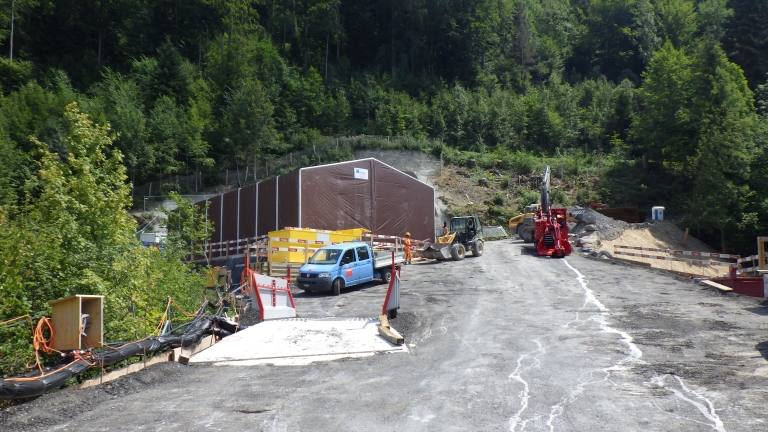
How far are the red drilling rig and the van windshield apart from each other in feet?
39.9

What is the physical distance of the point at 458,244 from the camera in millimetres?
30453

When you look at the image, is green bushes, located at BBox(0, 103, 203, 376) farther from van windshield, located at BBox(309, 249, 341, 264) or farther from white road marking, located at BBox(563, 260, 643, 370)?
white road marking, located at BBox(563, 260, 643, 370)

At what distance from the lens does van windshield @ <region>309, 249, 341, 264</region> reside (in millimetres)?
22531

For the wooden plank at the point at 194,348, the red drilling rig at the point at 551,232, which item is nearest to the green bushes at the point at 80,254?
the wooden plank at the point at 194,348

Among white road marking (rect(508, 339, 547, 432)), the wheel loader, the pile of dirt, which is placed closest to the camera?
white road marking (rect(508, 339, 547, 432))

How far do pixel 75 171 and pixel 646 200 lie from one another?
48823 mm

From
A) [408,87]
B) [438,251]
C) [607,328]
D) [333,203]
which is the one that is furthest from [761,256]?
[408,87]

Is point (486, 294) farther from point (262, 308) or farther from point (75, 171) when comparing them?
point (75, 171)

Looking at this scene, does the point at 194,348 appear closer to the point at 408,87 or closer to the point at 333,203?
the point at 333,203

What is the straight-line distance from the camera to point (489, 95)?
76.9m

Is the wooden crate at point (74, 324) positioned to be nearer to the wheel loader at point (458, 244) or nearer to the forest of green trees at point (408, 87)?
the wheel loader at point (458, 244)

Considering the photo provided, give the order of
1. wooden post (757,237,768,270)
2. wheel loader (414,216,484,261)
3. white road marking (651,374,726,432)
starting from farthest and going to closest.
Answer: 1. wheel loader (414,216,484,261)
2. wooden post (757,237,768,270)
3. white road marking (651,374,726,432)

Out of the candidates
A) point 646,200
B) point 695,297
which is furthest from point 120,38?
point 695,297

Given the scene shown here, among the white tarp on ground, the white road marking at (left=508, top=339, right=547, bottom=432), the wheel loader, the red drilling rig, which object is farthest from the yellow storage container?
the white road marking at (left=508, top=339, right=547, bottom=432)
